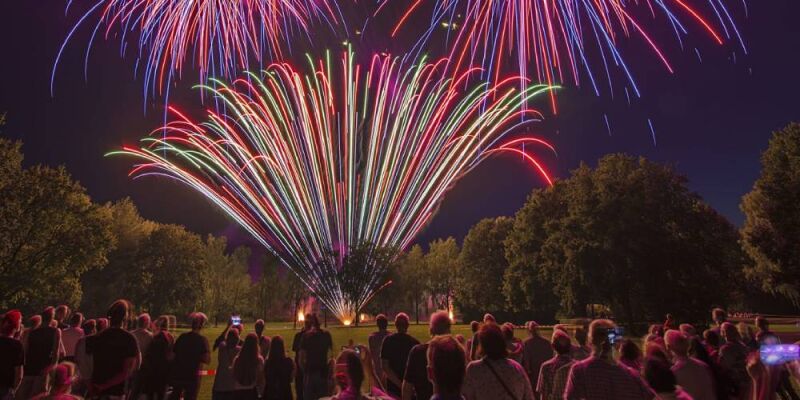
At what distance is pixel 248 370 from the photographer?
27.9ft

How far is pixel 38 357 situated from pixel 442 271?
318ft

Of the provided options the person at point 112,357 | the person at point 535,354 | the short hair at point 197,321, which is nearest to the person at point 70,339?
the short hair at point 197,321

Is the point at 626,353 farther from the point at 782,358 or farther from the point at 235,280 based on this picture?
the point at 235,280

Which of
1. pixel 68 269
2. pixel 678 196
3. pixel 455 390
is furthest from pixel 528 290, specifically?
pixel 455 390

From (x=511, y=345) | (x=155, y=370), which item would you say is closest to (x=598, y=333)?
(x=511, y=345)

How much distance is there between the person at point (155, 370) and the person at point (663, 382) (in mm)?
7727

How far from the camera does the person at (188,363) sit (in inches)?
338

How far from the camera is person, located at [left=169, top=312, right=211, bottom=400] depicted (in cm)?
858

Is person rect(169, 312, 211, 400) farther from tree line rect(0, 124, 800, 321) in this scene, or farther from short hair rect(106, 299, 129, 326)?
tree line rect(0, 124, 800, 321)

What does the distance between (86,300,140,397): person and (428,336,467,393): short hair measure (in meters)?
5.17

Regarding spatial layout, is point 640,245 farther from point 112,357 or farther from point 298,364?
point 112,357

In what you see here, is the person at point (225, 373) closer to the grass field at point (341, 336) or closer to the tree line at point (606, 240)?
the grass field at point (341, 336)

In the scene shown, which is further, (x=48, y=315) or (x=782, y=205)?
(x=782, y=205)

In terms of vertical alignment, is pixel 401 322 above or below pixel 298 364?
above
